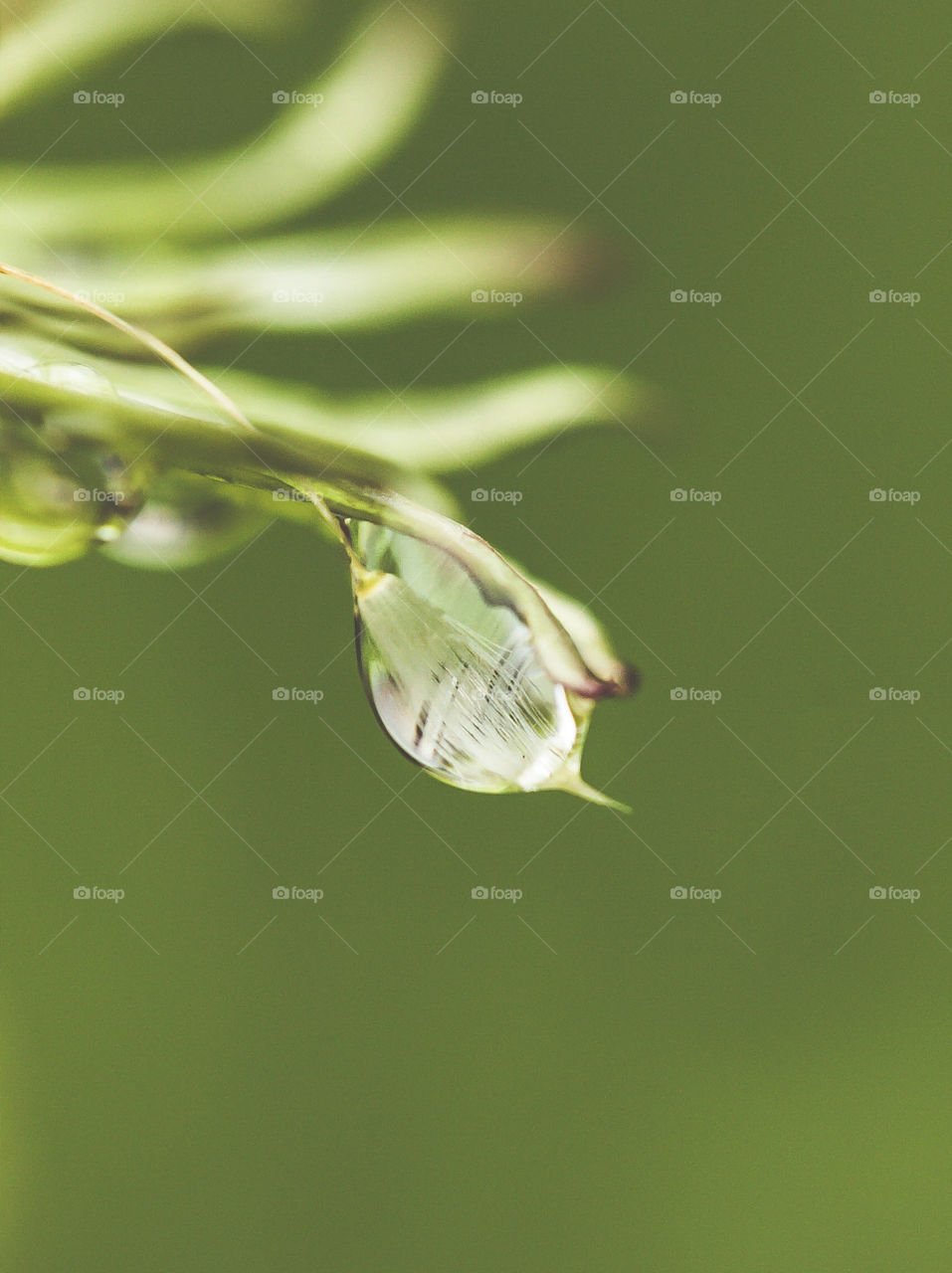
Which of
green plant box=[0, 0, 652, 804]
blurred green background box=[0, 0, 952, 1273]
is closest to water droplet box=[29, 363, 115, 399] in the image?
green plant box=[0, 0, 652, 804]

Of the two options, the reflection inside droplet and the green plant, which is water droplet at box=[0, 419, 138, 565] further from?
the reflection inside droplet

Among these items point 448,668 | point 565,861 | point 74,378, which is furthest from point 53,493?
point 565,861

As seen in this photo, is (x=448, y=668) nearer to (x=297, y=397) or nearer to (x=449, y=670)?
(x=449, y=670)

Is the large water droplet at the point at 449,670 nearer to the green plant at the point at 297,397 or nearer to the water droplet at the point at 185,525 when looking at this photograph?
the green plant at the point at 297,397

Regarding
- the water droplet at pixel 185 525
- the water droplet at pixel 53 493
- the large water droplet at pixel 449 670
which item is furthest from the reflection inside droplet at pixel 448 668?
the water droplet at pixel 53 493

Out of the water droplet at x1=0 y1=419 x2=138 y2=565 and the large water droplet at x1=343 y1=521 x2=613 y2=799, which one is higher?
the water droplet at x1=0 y1=419 x2=138 y2=565

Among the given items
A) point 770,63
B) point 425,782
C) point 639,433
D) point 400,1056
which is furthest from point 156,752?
point 770,63

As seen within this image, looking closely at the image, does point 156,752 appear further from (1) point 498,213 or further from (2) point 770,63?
(2) point 770,63
